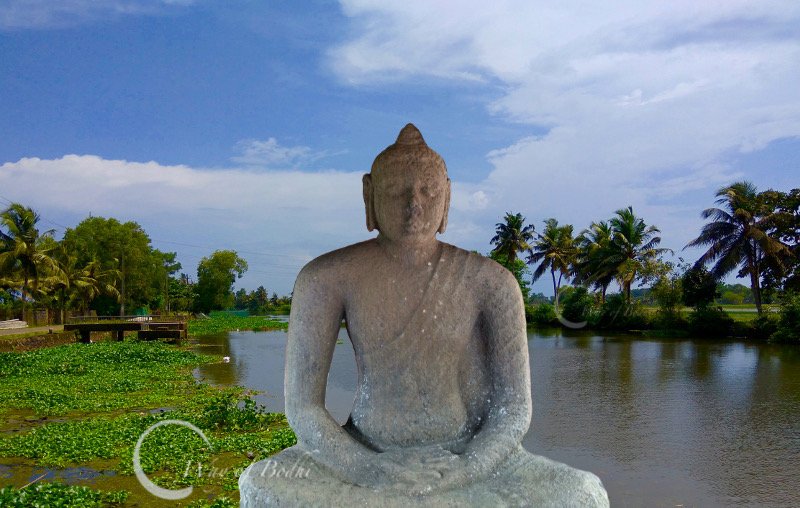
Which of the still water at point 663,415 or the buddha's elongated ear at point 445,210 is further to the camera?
the still water at point 663,415

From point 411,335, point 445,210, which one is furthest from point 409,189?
point 411,335

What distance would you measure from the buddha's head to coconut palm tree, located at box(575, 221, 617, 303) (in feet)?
117

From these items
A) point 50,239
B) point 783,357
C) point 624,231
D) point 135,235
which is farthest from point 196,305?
point 783,357

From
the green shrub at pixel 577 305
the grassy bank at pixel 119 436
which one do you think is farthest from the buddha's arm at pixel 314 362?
the green shrub at pixel 577 305

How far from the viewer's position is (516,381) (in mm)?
3023

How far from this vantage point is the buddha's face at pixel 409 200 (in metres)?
3.03

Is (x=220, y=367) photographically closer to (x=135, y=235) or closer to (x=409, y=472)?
(x=409, y=472)

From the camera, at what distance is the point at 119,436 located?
843 centimetres

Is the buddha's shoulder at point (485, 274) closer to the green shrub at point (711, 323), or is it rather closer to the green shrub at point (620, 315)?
the green shrub at point (711, 323)

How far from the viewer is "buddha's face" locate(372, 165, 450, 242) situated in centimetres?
303

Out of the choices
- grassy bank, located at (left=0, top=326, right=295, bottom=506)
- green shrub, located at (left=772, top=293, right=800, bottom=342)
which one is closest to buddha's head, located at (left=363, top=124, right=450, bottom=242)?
grassy bank, located at (left=0, top=326, right=295, bottom=506)

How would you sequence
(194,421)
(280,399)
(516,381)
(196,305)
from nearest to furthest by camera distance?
(516,381) < (194,421) < (280,399) < (196,305)

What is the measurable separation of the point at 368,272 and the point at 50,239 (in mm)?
32645

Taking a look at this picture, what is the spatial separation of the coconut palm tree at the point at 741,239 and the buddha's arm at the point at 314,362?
99.7 ft
